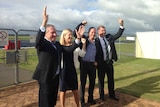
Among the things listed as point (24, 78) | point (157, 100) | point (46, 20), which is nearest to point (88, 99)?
point (157, 100)

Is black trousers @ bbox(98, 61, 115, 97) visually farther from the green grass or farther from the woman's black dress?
the woman's black dress

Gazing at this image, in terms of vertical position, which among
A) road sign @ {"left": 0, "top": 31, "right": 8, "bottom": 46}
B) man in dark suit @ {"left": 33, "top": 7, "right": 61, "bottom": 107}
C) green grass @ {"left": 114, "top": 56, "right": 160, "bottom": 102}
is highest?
road sign @ {"left": 0, "top": 31, "right": 8, "bottom": 46}

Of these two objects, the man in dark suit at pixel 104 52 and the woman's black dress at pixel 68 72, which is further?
the man in dark suit at pixel 104 52

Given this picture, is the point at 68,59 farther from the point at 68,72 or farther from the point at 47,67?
the point at 47,67

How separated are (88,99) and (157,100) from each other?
1919 mm

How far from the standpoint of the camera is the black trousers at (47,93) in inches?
160

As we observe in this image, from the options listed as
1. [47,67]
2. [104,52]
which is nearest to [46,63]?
[47,67]

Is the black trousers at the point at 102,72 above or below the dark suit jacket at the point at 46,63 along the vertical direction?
below

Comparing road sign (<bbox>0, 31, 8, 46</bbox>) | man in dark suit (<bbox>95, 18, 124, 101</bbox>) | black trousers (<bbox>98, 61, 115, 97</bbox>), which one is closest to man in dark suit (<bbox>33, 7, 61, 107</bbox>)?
man in dark suit (<bbox>95, 18, 124, 101</bbox>)

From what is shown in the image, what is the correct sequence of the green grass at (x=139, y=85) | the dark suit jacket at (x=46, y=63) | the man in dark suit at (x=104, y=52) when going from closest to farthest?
the dark suit jacket at (x=46, y=63) < the man in dark suit at (x=104, y=52) < the green grass at (x=139, y=85)

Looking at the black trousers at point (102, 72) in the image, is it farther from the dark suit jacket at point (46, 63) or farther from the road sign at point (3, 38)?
the road sign at point (3, 38)

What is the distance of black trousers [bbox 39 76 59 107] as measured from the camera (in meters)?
4.06

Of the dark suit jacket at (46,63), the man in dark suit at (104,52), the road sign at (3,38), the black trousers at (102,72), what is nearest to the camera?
the dark suit jacket at (46,63)

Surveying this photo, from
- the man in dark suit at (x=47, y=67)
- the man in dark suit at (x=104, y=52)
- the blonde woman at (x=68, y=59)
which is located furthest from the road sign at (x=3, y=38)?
the man in dark suit at (x=47, y=67)
